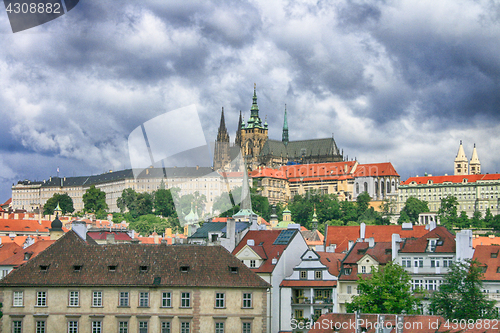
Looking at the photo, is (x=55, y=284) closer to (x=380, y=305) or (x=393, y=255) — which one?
(x=380, y=305)

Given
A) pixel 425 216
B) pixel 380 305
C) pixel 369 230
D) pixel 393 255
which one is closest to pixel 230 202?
pixel 425 216

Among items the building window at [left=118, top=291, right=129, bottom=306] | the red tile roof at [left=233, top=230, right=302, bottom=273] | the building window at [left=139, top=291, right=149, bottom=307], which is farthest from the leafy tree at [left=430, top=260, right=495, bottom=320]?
the building window at [left=118, top=291, right=129, bottom=306]

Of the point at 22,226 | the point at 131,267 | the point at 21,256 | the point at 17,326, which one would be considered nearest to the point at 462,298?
the point at 131,267

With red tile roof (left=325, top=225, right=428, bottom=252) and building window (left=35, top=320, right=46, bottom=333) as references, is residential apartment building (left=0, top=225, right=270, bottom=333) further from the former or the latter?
red tile roof (left=325, top=225, right=428, bottom=252)

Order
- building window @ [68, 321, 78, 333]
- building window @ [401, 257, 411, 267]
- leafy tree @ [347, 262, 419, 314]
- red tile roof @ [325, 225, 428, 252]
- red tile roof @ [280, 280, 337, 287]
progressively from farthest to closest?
red tile roof @ [325, 225, 428, 252]
building window @ [401, 257, 411, 267]
red tile roof @ [280, 280, 337, 287]
leafy tree @ [347, 262, 419, 314]
building window @ [68, 321, 78, 333]

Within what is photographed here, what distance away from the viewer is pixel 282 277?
54.6 meters

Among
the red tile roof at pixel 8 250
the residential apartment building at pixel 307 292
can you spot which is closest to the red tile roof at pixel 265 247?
the residential apartment building at pixel 307 292

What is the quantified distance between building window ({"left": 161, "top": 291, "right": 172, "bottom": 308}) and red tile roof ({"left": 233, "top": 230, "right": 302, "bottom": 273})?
9.15m

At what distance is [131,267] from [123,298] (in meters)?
1.94

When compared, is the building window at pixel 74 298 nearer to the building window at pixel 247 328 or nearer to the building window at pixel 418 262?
the building window at pixel 247 328

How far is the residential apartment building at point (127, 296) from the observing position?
4519 centimetres

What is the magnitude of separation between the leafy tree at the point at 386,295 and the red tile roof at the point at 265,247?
8.56 metres

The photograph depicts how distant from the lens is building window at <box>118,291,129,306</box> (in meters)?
45.6

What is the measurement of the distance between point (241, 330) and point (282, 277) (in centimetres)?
944
